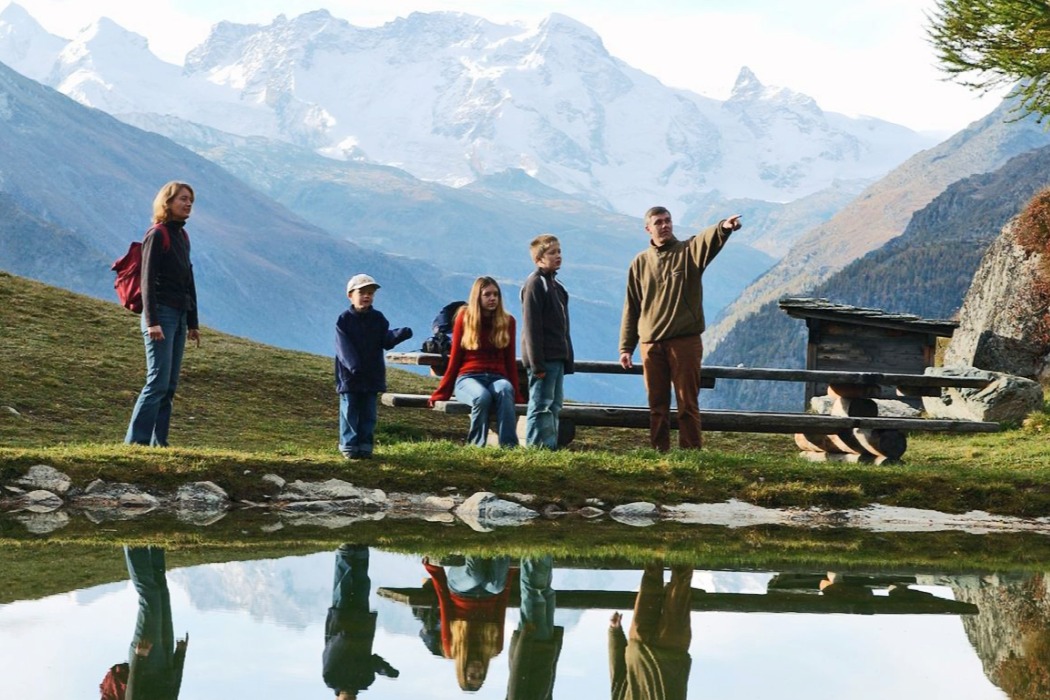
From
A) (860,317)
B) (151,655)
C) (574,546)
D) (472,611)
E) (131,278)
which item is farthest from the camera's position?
(860,317)

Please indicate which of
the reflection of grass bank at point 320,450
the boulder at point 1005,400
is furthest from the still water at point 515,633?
the boulder at point 1005,400

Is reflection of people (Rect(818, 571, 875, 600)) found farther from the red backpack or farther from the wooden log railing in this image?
the red backpack

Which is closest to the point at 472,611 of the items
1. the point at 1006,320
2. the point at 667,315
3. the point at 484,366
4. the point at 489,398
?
the point at 489,398

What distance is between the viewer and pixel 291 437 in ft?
61.2

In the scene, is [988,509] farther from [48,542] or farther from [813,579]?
[48,542]

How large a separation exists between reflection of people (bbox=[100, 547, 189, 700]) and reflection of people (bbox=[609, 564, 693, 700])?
6.05 feet

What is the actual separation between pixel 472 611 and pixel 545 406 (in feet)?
22.9

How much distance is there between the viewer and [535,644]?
679 centimetres

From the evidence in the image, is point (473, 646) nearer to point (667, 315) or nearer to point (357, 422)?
point (357, 422)

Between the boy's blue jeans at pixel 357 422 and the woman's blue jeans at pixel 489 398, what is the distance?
1.14 meters

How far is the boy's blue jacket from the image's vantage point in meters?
13.2

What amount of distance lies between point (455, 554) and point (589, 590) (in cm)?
161

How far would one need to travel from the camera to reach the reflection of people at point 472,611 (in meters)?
6.41

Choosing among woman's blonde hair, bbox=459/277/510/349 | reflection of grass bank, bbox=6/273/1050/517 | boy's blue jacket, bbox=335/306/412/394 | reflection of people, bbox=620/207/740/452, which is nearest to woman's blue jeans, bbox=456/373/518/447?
woman's blonde hair, bbox=459/277/510/349
